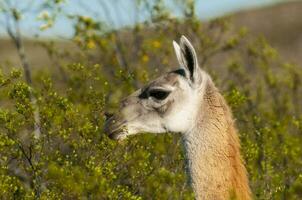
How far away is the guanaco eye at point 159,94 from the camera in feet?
33.1

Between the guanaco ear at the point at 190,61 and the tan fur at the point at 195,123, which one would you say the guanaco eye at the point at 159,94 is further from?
the guanaco ear at the point at 190,61

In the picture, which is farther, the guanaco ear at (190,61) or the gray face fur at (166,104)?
the gray face fur at (166,104)

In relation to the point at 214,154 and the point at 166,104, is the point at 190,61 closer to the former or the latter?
the point at 166,104

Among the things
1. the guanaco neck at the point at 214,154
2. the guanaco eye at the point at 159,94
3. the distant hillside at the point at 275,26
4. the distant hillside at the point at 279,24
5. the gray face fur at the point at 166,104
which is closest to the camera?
the guanaco neck at the point at 214,154

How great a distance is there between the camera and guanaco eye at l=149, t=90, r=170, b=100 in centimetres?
1010

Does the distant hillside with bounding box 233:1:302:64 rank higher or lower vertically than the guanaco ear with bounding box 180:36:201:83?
lower

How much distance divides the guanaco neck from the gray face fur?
16 centimetres

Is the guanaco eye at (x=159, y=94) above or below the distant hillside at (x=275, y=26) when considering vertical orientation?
above

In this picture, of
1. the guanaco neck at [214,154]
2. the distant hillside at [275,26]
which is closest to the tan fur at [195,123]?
the guanaco neck at [214,154]

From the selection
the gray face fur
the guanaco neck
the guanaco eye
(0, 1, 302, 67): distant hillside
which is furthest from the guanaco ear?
(0, 1, 302, 67): distant hillside

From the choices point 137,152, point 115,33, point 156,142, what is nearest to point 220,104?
point 137,152

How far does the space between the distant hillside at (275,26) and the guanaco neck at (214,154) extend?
135 ft

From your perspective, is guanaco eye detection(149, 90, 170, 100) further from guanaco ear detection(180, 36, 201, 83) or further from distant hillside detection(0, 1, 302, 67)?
distant hillside detection(0, 1, 302, 67)

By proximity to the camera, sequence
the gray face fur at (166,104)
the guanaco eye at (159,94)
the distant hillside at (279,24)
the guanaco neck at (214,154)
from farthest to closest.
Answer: the distant hillside at (279,24)
the guanaco eye at (159,94)
the gray face fur at (166,104)
the guanaco neck at (214,154)
